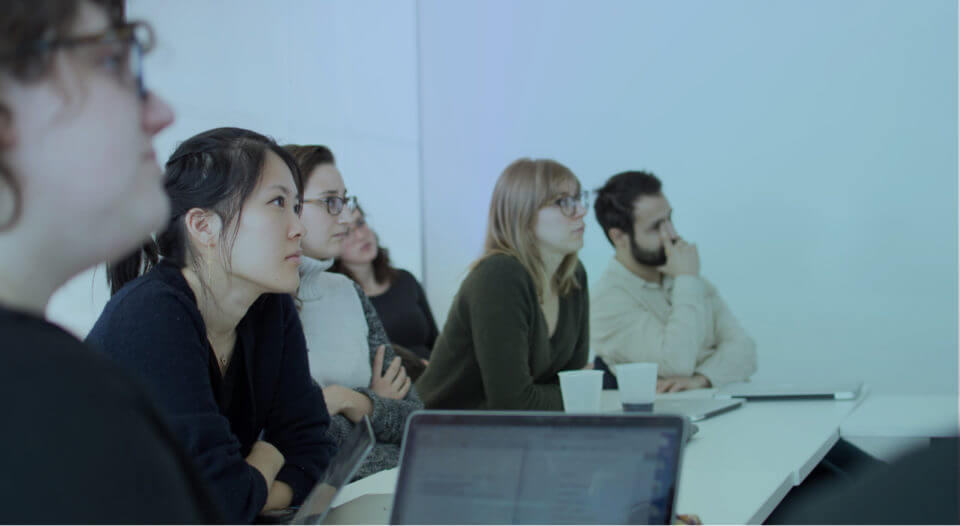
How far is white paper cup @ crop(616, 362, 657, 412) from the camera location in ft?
5.64

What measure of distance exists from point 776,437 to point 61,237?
1.46 meters

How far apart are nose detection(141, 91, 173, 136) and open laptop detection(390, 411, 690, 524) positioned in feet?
1.33

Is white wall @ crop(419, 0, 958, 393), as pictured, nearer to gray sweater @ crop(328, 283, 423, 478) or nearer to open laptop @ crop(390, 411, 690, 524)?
gray sweater @ crop(328, 283, 423, 478)

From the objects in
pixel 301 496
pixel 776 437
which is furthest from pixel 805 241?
pixel 301 496

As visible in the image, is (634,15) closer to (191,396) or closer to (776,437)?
(776,437)

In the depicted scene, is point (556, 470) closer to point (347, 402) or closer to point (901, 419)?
point (347, 402)

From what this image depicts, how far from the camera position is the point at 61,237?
0.49 metres

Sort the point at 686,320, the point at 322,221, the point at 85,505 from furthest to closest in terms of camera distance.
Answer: the point at 686,320, the point at 322,221, the point at 85,505

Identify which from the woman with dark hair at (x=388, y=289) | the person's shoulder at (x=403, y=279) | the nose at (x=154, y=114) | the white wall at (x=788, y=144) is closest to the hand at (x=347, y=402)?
the nose at (x=154, y=114)

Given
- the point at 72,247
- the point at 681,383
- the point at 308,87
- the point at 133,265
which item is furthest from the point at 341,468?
the point at 308,87

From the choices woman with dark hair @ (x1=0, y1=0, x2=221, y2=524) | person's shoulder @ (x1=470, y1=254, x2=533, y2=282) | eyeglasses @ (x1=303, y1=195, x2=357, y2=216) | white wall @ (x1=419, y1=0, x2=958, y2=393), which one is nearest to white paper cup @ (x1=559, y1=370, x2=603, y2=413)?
person's shoulder @ (x1=470, y1=254, x2=533, y2=282)

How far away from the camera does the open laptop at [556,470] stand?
0.80 metres

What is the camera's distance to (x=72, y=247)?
0.50 m

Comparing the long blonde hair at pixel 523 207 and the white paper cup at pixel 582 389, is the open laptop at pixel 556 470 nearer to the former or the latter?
the white paper cup at pixel 582 389
